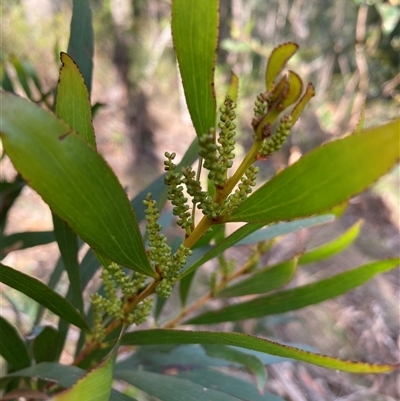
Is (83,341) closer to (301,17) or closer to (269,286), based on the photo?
(269,286)

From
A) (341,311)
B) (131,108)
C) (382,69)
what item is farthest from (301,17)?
(341,311)

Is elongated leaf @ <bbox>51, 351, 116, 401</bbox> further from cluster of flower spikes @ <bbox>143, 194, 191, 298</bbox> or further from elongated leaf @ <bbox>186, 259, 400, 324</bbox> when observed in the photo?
elongated leaf @ <bbox>186, 259, 400, 324</bbox>

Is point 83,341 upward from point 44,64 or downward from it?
downward

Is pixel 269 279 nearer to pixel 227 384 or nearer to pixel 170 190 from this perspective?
pixel 227 384

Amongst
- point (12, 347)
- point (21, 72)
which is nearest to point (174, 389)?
point (12, 347)

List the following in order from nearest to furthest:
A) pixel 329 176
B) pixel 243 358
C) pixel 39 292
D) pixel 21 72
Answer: pixel 329 176 < pixel 39 292 < pixel 243 358 < pixel 21 72
